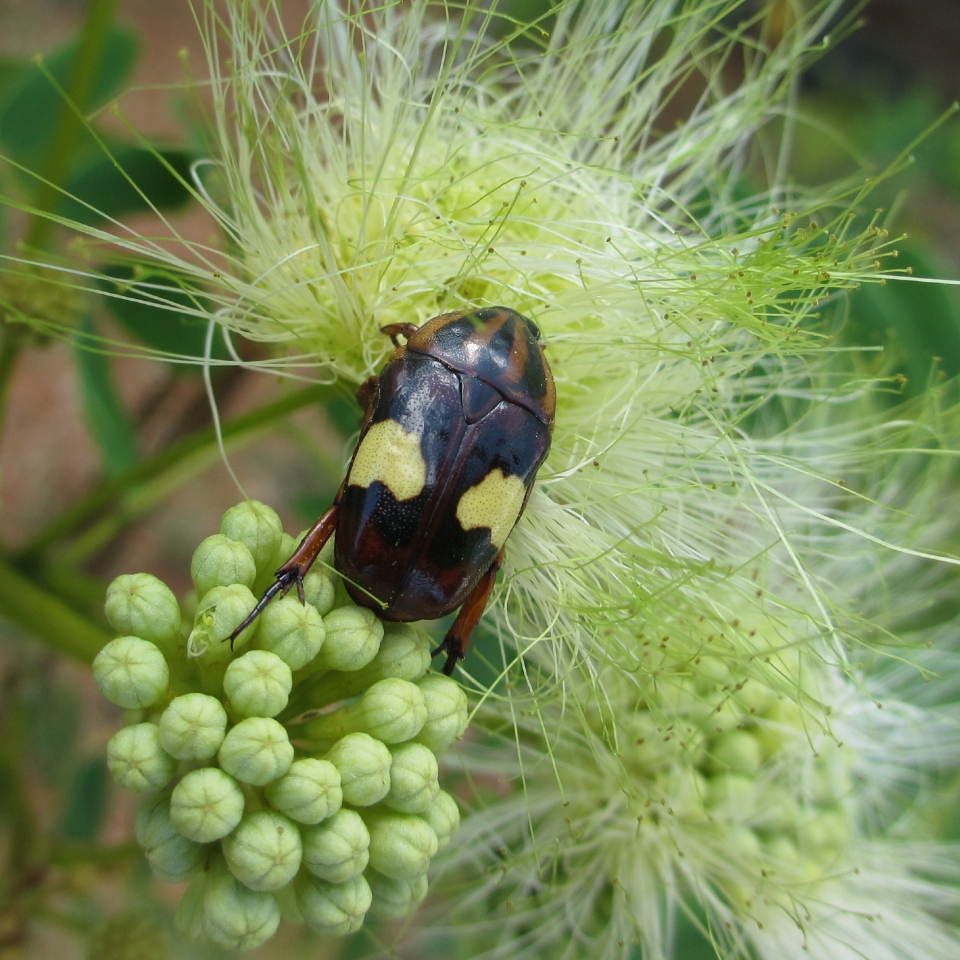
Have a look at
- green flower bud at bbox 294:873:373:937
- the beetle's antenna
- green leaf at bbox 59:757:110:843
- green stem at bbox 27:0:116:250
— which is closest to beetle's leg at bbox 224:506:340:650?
the beetle's antenna

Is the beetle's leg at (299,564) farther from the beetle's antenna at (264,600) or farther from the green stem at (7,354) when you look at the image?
the green stem at (7,354)

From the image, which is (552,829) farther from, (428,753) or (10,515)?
(10,515)

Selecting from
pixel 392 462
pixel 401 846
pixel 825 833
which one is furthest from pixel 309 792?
pixel 825 833

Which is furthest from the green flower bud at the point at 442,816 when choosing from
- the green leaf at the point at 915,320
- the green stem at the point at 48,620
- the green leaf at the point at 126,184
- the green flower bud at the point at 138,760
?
the green leaf at the point at 915,320

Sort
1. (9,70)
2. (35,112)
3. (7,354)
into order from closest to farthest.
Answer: (7,354) < (35,112) < (9,70)

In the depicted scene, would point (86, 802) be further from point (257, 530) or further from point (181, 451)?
point (257, 530)
